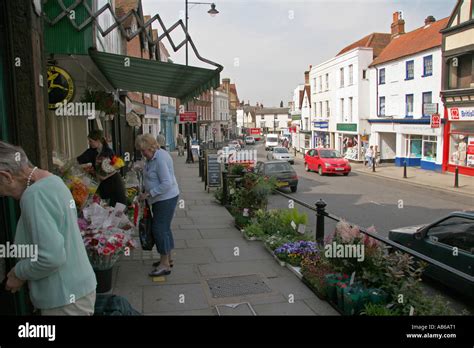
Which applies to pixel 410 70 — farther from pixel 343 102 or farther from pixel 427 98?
pixel 343 102

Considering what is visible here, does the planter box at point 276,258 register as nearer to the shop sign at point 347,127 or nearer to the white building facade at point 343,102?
the white building facade at point 343,102

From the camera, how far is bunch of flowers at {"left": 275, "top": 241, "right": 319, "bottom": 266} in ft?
19.9

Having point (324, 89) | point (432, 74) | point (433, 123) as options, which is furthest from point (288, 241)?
point (324, 89)

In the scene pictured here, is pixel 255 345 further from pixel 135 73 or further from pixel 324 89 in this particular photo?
pixel 324 89

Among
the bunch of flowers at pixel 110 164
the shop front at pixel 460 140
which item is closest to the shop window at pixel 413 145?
the shop front at pixel 460 140

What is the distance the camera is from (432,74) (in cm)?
2517

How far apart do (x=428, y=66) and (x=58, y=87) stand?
24790 millimetres

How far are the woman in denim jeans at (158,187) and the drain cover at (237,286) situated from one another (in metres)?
0.85

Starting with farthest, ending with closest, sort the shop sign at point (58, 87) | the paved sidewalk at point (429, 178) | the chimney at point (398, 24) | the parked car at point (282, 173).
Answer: the chimney at point (398, 24), the paved sidewalk at point (429, 178), the parked car at point (282, 173), the shop sign at point (58, 87)

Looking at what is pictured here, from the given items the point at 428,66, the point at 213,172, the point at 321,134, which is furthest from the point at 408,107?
the point at 213,172

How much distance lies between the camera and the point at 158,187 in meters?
5.33

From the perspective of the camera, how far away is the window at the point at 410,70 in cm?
2727

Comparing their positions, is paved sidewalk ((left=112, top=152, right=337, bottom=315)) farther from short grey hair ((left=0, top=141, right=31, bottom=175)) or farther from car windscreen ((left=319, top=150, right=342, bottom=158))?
car windscreen ((left=319, top=150, right=342, bottom=158))

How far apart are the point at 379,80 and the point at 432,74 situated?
665 cm
